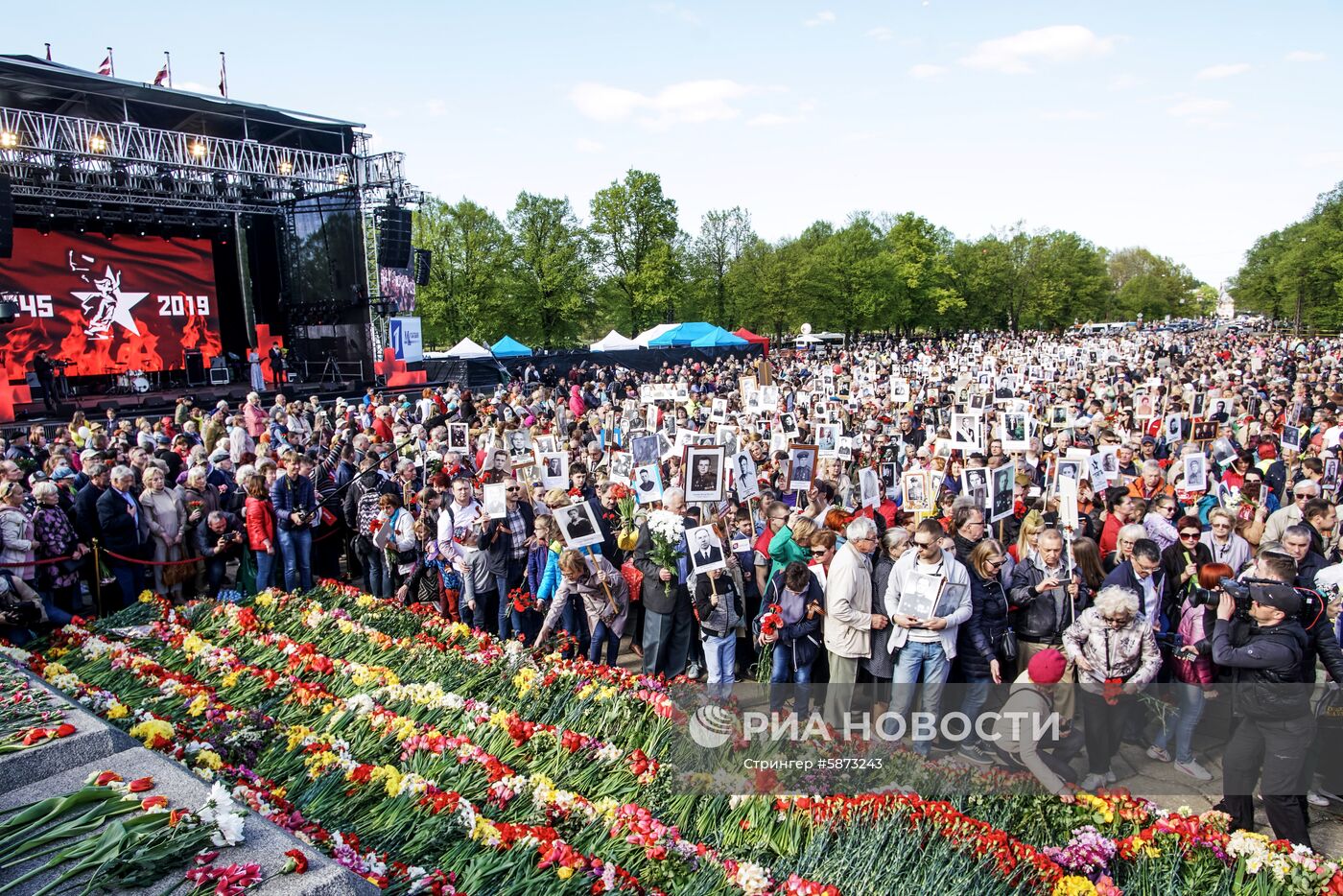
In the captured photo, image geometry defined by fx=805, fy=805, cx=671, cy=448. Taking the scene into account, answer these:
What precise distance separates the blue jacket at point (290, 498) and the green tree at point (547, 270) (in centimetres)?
3703

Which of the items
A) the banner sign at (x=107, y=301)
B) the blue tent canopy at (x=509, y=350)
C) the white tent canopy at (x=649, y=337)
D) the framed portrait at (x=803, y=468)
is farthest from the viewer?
the white tent canopy at (x=649, y=337)

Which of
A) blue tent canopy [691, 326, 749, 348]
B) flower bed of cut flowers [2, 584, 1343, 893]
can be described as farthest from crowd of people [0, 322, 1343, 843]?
blue tent canopy [691, 326, 749, 348]

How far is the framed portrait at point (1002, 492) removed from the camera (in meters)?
7.99

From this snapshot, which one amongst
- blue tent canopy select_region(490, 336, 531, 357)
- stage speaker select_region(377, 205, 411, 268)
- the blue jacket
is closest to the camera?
the blue jacket

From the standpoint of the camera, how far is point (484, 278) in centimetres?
4459

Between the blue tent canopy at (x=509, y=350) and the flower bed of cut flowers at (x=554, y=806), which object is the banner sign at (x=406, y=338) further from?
the flower bed of cut flowers at (x=554, y=806)

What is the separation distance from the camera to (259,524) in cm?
878

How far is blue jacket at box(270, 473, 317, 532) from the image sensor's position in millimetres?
9016

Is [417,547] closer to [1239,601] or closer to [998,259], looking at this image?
[1239,601]

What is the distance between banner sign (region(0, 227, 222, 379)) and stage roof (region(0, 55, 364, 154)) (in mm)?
3507

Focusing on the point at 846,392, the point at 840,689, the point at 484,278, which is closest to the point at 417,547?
the point at 840,689

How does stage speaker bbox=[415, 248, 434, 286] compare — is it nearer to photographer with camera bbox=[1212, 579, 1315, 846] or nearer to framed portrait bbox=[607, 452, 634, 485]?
framed portrait bbox=[607, 452, 634, 485]

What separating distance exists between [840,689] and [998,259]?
2854 inches

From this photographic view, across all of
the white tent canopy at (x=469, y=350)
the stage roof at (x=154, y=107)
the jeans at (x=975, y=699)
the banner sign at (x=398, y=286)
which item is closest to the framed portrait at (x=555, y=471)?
the jeans at (x=975, y=699)
